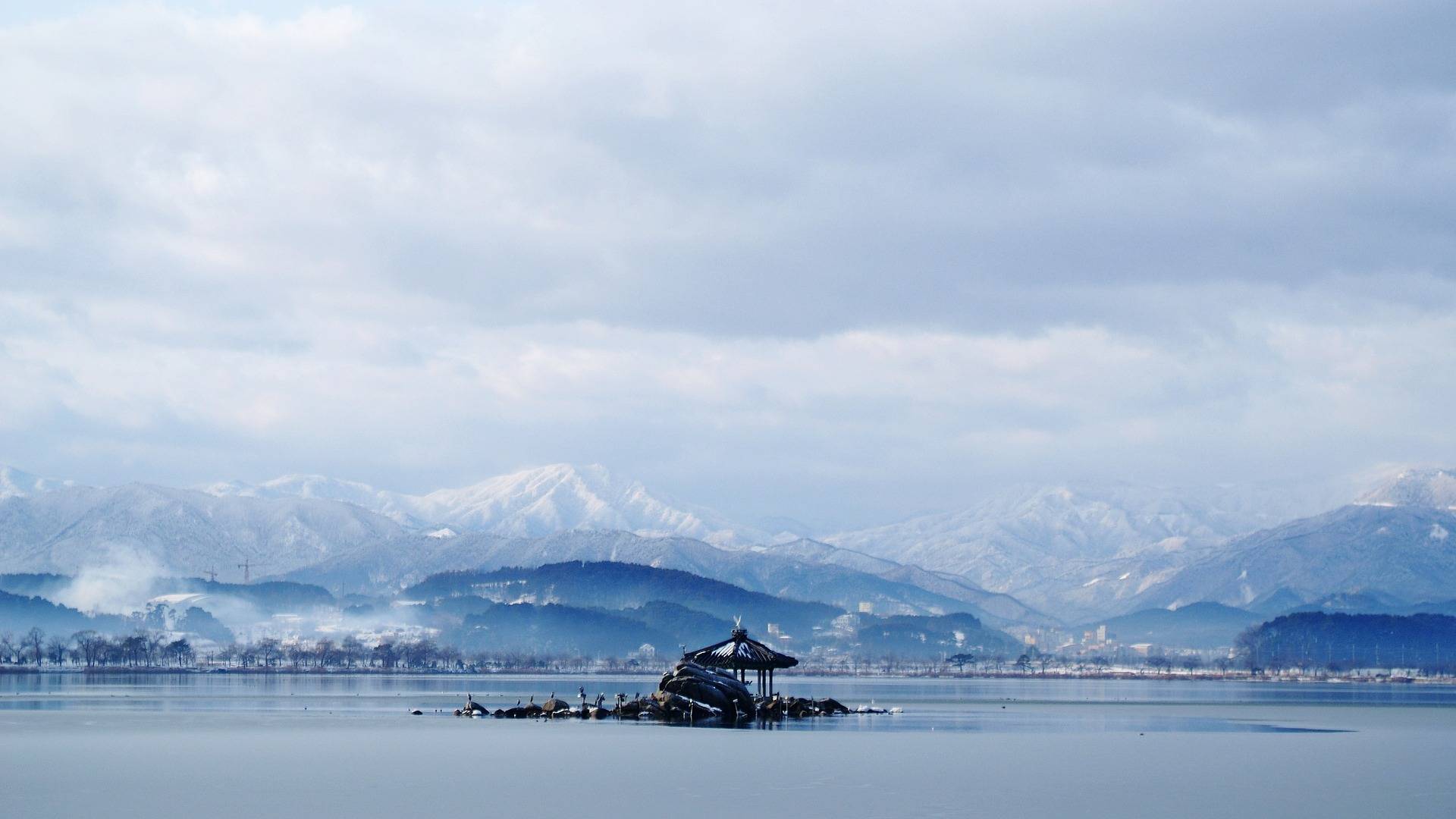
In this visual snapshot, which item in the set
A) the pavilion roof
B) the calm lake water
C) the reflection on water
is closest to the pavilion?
the pavilion roof

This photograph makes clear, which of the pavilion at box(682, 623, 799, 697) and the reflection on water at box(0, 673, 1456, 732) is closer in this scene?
the reflection on water at box(0, 673, 1456, 732)

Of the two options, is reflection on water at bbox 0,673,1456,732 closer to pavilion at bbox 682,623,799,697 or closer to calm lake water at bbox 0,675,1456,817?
calm lake water at bbox 0,675,1456,817

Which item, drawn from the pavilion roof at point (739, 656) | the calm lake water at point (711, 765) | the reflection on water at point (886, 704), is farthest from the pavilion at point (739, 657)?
the calm lake water at point (711, 765)

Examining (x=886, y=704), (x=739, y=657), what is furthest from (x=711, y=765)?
(x=886, y=704)

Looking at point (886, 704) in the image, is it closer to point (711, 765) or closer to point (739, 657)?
point (739, 657)

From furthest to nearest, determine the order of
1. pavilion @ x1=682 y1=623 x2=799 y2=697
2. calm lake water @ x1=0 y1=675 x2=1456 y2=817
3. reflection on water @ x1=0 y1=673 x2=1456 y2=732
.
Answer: pavilion @ x1=682 y1=623 x2=799 y2=697 < reflection on water @ x1=0 y1=673 x2=1456 y2=732 < calm lake water @ x1=0 y1=675 x2=1456 y2=817

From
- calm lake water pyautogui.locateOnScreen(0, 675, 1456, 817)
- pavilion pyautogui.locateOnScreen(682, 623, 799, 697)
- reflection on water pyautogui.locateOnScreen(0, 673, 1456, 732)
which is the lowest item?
reflection on water pyautogui.locateOnScreen(0, 673, 1456, 732)

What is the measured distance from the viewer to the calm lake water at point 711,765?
53250mm

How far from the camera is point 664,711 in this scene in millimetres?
107188

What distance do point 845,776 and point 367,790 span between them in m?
17.4

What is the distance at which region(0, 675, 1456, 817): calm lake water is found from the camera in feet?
175

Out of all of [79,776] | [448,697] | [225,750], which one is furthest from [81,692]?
[79,776]

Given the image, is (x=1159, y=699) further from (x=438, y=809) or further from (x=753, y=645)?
(x=438, y=809)

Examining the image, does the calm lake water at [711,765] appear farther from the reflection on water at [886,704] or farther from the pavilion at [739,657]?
the pavilion at [739,657]
